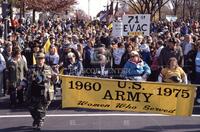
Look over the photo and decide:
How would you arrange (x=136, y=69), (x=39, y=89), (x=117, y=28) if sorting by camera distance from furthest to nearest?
(x=117, y=28) < (x=136, y=69) < (x=39, y=89)

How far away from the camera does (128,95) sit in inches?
443

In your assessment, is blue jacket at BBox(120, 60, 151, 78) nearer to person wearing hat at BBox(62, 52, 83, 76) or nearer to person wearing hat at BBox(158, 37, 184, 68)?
person wearing hat at BBox(62, 52, 83, 76)

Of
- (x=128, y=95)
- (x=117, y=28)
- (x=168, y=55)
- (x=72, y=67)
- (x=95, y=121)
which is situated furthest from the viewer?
(x=117, y=28)

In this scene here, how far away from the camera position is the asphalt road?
11.2 m

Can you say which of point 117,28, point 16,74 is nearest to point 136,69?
point 16,74

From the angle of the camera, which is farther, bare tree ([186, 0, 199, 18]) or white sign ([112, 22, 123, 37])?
bare tree ([186, 0, 199, 18])

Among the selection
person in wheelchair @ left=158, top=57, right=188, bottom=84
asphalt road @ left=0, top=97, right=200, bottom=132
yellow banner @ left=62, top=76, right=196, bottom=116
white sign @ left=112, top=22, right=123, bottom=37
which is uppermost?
white sign @ left=112, top=22, right=123, bottom=37

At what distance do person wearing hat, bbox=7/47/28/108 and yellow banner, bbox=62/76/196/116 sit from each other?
269 cm

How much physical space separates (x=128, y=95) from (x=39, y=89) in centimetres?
180

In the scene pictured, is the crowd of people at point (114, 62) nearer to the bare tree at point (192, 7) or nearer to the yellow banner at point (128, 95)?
the yellow banner at point (128, 95)

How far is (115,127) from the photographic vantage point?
11.4 m

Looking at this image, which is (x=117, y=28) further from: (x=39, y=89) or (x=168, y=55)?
(x=39, y=89)

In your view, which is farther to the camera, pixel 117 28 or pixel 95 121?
pixel 117 28

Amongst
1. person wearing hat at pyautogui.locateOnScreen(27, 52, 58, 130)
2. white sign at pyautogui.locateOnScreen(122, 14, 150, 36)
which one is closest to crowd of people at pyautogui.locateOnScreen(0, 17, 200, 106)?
white sign at pyautogui.locateOnScreen(122, 14, 150, 36)
